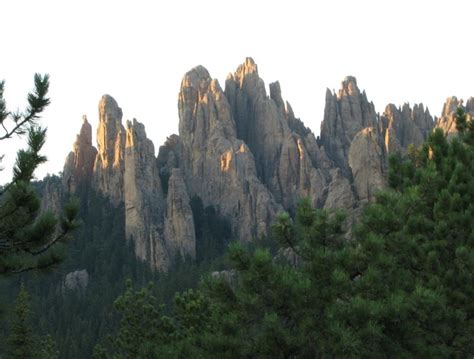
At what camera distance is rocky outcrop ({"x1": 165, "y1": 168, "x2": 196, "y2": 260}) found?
343ft

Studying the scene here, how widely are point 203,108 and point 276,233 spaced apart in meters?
106

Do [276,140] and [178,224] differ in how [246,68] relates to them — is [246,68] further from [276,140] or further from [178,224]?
[178,224]

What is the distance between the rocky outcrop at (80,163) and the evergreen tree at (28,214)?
108m

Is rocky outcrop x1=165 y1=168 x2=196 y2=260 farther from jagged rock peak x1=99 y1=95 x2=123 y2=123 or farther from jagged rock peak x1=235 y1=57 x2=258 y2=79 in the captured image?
jagged rock peak x1=235 y1=57 x2=258 y2=79

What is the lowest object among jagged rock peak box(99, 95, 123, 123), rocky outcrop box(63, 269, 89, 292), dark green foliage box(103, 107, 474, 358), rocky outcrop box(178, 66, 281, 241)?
dark green foliage box(103, 107, 474, 358)

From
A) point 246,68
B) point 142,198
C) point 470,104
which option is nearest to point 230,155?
point 142,198

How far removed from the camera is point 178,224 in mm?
105250

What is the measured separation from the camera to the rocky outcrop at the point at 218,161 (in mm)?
107062

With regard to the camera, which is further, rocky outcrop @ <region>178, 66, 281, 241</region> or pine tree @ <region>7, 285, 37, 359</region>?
rocky outcrop @ <region>178, 66, 281, 241</region>

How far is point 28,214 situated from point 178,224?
91207 mm

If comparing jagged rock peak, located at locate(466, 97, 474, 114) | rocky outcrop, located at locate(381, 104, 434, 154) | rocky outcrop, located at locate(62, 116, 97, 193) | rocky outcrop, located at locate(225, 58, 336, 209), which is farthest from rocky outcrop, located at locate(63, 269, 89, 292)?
jagged rock peak, located at locate(466, 97, 474, 114)

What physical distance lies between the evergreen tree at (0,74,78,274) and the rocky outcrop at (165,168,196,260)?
292ft

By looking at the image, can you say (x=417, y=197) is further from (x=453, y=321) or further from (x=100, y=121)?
(x=100, y=121)

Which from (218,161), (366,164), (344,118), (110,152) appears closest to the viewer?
(366,164)
